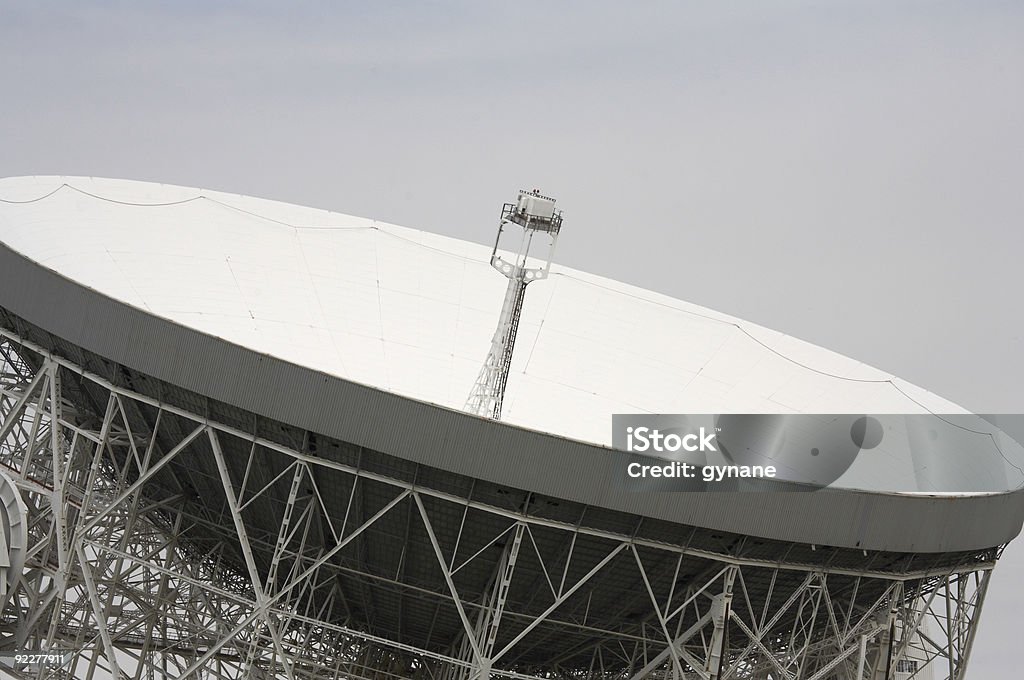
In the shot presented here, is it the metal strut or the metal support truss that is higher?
the metal strut

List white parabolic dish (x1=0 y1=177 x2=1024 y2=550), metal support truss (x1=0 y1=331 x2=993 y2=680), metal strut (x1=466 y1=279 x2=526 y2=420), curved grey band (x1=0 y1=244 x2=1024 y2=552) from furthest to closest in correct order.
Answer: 1. metal strut (x1=466 y1=279 x2=526 y2=420)
2. metal support truss (x1=0 y1=331 x2=993 y2=680)
3. white parabolic dish (x1=0 y1=177 x2=1024 y2=550)
4. curved grey band (x1=0 y1=244 x2=1024 y2=552)

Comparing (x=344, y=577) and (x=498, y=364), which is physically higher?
(x=498, y=364)

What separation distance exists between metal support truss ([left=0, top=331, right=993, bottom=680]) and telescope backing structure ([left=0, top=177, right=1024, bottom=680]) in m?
0.09

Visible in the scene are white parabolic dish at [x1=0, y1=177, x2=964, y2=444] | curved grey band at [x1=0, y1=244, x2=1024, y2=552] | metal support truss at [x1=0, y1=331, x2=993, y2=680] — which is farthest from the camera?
white parabolic dish at [x1=0, y1=177, x2=964, y2=444]

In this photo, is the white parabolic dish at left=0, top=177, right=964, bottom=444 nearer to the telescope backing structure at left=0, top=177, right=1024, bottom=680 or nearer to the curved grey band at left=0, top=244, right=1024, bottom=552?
the telescope backing structure at left=0, top=177, right=1024, bottom=680

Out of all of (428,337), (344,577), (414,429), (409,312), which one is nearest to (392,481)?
(414,429)

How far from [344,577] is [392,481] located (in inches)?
194

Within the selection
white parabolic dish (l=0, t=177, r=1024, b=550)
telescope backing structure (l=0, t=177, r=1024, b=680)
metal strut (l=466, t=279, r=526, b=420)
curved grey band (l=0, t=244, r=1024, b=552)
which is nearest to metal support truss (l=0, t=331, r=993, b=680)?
telescope backing structure (l=0, t=177, r=1024, b=680)

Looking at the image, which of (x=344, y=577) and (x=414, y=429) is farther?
(x=344, y=577)

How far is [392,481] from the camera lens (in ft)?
80.8

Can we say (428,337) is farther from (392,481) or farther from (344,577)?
(392,481)

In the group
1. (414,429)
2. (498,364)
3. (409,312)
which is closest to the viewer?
(414,429)

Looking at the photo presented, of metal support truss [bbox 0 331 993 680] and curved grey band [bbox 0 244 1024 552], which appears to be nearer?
curved grey band [bbox 0 244 1024 552]

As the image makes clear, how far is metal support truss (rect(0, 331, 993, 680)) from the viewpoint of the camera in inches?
1003
